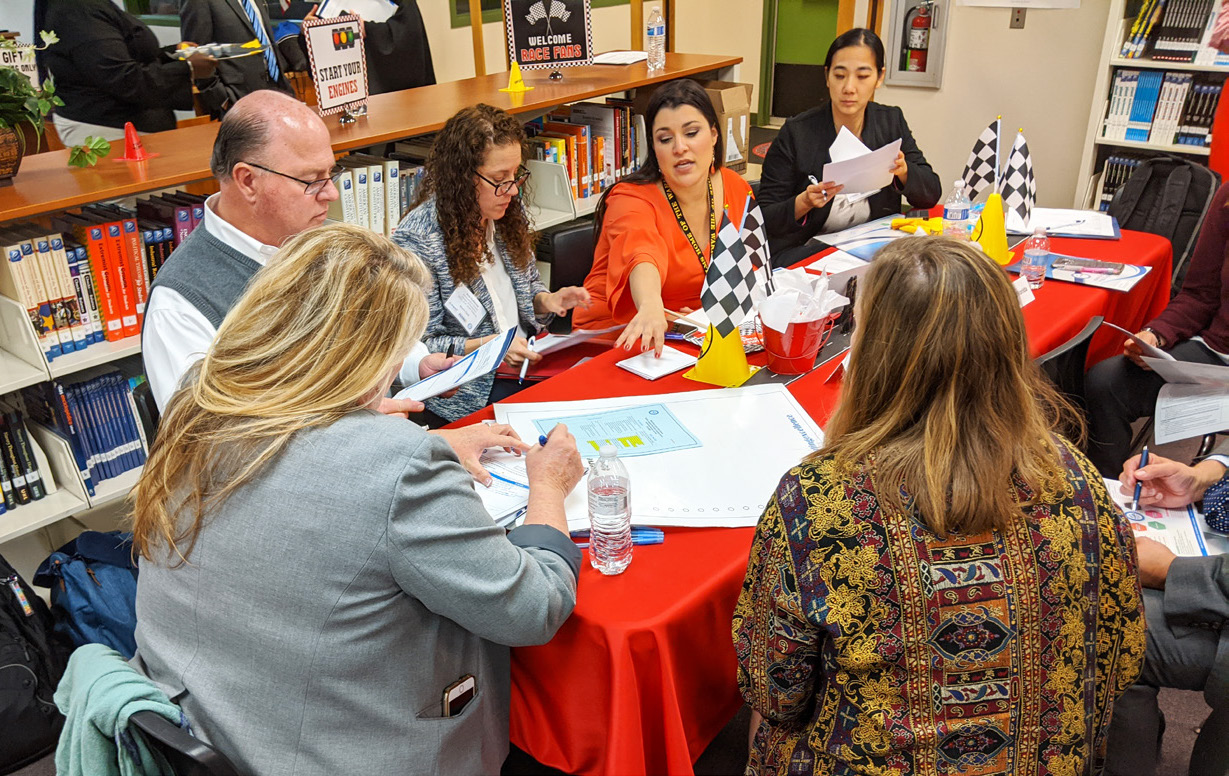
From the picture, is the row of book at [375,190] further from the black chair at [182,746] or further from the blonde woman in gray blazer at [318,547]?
the black chair at [182,746]

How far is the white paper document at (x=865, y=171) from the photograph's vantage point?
3162mm

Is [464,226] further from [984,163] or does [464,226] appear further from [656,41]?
[984,163]

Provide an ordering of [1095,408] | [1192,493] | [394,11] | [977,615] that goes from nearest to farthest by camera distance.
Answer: [977,615] < [1192,493] < [1095,408] < [394,11]

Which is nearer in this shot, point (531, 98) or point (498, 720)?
point (498, 720)

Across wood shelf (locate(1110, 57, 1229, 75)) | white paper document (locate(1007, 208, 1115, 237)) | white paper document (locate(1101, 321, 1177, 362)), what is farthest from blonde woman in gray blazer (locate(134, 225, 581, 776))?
wood shelf (locate(1110, 57, 1229, 75))

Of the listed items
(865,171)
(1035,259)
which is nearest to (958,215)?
(1035,259)

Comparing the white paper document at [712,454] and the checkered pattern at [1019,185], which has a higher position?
the checkered pattern at [1019,185]

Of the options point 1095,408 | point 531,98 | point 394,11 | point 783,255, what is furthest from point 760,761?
point 394,11

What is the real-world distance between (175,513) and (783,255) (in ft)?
8.67

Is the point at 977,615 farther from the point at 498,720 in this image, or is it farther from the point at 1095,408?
the point at 1095,408

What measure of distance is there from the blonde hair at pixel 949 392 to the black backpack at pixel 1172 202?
9.55 ft

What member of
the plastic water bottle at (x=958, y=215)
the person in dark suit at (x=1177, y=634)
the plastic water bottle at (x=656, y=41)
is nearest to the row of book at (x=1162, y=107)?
the plastic water bottle at (x=958, y=215)

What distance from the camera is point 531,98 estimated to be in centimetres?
340

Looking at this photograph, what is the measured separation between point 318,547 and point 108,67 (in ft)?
11.2
